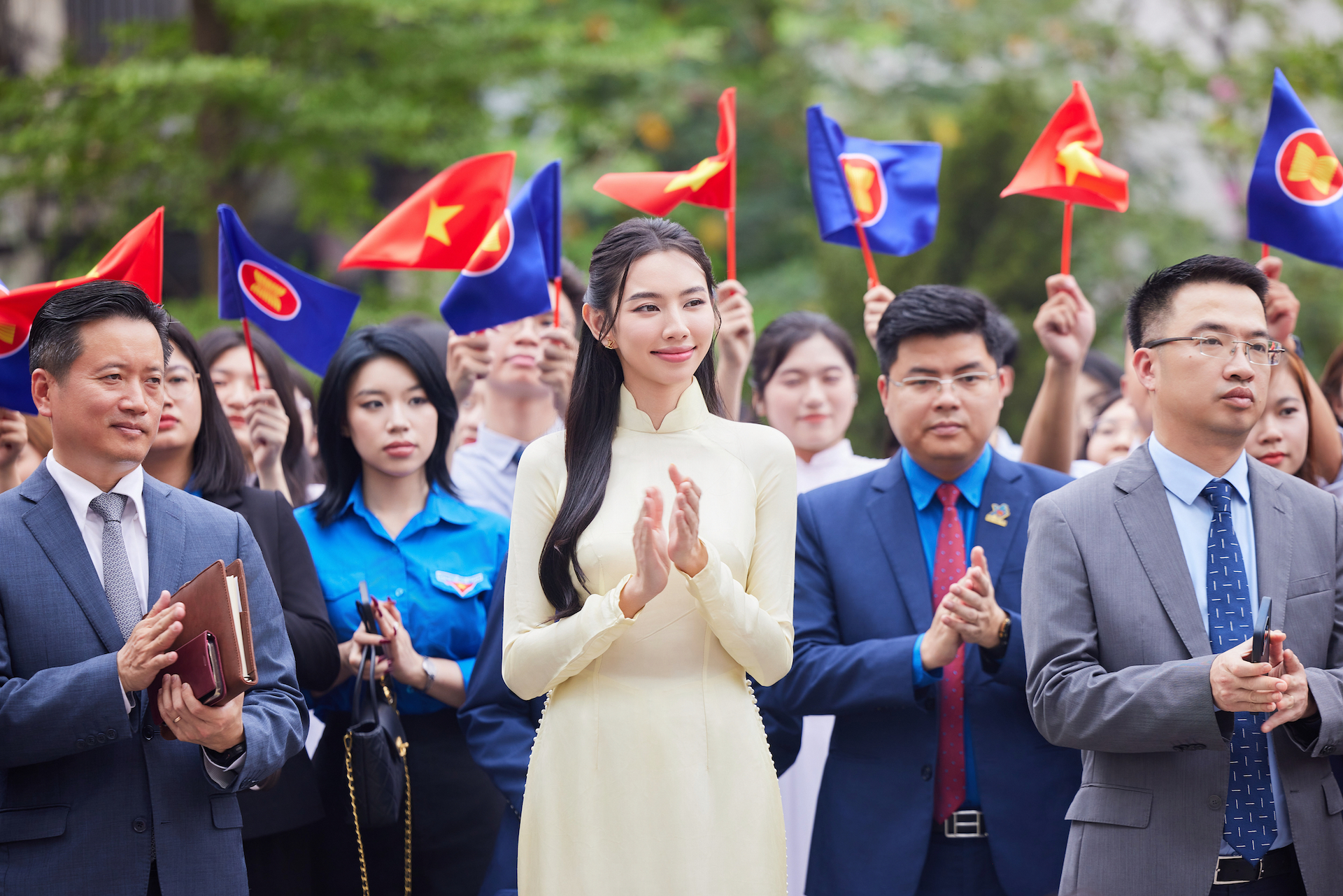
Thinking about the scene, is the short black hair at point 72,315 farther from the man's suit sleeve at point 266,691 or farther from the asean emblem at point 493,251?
the asean emblem at point 493,251

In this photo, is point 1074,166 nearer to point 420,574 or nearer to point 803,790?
point 803,790

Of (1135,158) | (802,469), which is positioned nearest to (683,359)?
(802,469)

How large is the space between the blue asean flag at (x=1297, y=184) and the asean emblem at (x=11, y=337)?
4.01 meters

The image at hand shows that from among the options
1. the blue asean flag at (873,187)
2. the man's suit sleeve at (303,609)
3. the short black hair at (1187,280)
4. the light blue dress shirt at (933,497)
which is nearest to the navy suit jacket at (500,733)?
the man's suit sleeve at (303,609)

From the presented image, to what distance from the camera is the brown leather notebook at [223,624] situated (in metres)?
2.78

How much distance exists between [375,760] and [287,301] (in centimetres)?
196

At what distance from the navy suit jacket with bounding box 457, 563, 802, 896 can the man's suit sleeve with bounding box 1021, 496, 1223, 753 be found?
130 centimetres

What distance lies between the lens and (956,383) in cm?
395

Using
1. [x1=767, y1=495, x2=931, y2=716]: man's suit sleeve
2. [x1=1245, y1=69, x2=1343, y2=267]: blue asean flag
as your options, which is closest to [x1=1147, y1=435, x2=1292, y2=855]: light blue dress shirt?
[x1=767, y1=495, x2=931, y2=716]: man's suit sleeve

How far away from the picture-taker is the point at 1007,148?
11.5 metres

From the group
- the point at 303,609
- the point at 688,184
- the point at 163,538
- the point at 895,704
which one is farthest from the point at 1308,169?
the point at 163,538

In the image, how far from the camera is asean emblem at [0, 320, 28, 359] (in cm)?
395

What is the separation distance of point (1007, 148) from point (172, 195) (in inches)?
274

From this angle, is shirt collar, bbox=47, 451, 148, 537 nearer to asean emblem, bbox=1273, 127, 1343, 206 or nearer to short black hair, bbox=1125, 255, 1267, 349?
short black hair, bbox=1125, 255, 1267, 349
